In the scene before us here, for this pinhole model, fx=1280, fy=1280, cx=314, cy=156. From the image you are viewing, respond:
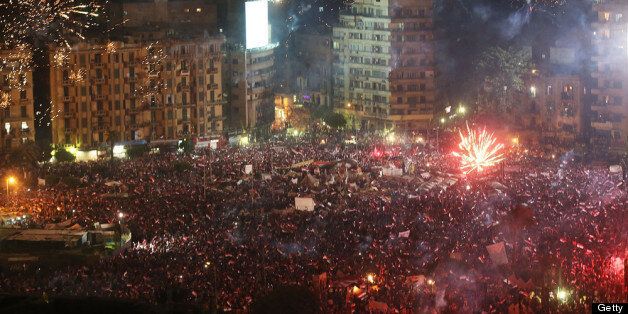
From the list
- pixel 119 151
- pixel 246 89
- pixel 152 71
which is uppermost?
pixel 152 71

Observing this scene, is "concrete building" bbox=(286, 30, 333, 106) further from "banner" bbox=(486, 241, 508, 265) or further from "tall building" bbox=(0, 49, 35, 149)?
"banner" bbox=(486, 241, 508, 265)

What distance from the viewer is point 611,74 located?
6944 centimetres

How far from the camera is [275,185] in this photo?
5388cm

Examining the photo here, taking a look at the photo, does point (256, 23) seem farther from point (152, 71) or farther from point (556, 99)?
point (556, 99)

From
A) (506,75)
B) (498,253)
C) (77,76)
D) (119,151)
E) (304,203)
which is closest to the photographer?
(498,253)

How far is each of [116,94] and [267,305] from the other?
41.2 metres

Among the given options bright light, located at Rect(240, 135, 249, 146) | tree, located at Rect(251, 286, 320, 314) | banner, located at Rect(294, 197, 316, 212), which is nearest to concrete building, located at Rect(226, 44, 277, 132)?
bright light, located at Rect(240, 135, 249, 146)

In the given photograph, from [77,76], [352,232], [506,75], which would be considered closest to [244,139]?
[77,76]

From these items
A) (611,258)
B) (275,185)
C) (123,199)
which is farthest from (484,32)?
(611,258)

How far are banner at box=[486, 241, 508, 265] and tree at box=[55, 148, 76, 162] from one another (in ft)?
113

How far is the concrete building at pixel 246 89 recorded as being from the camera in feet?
270

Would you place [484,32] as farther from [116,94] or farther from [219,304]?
[219,304]

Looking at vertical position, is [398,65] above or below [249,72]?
above

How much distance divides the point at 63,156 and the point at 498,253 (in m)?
34.9
